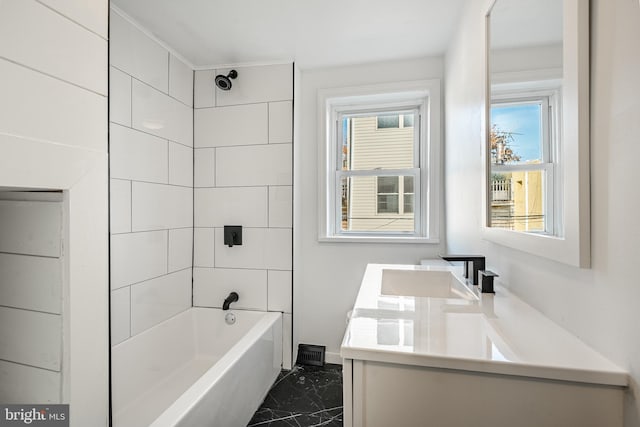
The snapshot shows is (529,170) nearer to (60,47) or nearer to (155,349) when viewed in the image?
(60,47)

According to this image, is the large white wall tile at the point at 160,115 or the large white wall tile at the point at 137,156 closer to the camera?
the large white wall tile at the point at 137,156

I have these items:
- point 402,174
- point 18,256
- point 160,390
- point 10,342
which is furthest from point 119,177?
point 402,174

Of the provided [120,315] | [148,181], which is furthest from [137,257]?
[148,181]

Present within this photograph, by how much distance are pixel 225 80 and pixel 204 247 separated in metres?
1.25

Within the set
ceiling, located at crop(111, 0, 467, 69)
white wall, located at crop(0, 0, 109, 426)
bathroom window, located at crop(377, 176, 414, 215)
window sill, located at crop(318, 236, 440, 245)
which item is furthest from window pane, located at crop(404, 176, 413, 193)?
white wall, located at crop(0, 0, 109, 426)

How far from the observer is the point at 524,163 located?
92 cm

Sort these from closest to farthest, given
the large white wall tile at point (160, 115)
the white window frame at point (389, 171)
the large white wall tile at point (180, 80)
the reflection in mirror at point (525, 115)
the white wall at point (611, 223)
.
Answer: the white wall at point (611, 223), the reflection in mirror at point (525, 115), the large white wall tile at point (160, 115), the large white wall tile at point (180, 80), the white window frame at point (389, 171)

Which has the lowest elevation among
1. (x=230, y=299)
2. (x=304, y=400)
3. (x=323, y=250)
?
(x=304, y=400)

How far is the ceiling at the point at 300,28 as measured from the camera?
161 centimetres

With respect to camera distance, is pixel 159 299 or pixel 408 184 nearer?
pixel 159 299

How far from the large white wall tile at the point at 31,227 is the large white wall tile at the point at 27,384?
1.16ft

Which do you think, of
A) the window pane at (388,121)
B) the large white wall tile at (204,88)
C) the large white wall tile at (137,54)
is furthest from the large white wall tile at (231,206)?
the window pane at (388,121)

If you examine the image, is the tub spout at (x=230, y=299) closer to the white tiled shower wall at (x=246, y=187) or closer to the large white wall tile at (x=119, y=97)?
the white tiled shower wall at (x=246, y=187)

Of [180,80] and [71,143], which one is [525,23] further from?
[180,80]
